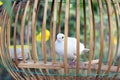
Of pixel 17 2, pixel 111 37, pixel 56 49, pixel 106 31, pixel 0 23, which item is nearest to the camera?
pixel 111 37

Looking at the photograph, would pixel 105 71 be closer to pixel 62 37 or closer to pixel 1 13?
pixel 62 37

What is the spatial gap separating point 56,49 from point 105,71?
0.24 m

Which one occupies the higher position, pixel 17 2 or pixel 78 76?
pixel 17 2

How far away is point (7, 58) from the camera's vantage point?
6.42ft

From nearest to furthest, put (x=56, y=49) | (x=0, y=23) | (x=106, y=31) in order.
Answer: (x=56, y=49)
(x=0, y=23)
(x=106, y=31)

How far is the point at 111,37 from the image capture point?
1641 millimetres

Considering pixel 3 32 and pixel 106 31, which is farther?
pixel 106 31

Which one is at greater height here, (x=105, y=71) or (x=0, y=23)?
(x=0, y=23)

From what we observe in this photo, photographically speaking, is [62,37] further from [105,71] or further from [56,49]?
[105,71]

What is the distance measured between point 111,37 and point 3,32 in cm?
54

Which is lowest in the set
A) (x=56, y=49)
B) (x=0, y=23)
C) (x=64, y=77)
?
(x=64, y=77)

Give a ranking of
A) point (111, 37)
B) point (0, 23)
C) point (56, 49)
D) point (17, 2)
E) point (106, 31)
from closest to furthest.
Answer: point (111, 37)
point (56, 49)
point (17, 2)
point (0, 23)
point (106, 31)

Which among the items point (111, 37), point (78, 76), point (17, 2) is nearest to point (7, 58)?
point (17, 2)

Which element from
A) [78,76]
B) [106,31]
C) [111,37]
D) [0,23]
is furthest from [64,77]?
[106,31]
